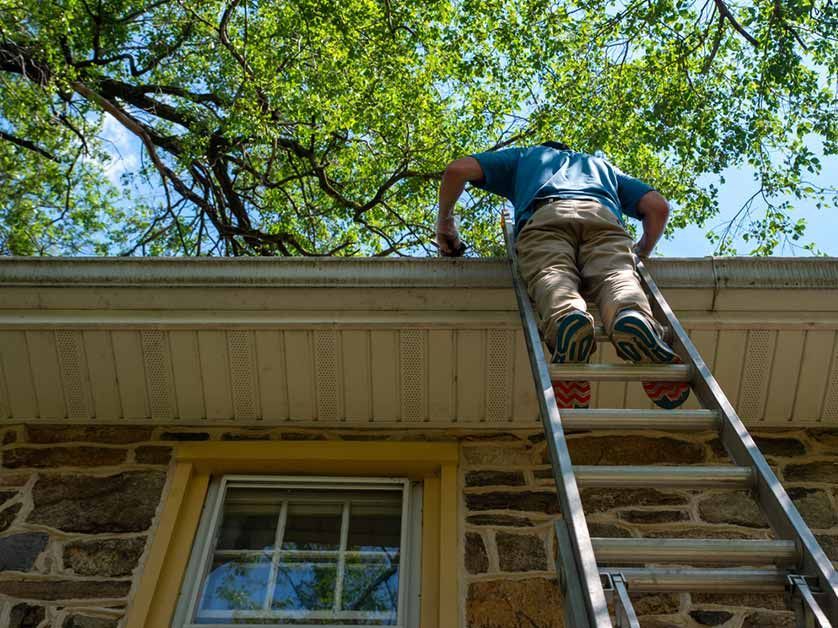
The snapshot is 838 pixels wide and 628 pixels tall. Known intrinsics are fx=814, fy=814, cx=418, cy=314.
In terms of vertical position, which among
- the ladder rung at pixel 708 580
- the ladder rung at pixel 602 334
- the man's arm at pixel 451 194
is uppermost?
the man's arm at pixel 451 194

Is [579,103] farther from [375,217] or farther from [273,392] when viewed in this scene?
[273,392]

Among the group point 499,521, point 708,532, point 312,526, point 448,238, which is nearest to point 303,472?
point 312,526

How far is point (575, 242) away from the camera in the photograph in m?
3.38

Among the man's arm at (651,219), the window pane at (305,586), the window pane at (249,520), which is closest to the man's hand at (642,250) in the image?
the man's arm at (651,219)

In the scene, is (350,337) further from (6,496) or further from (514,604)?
(6,496)

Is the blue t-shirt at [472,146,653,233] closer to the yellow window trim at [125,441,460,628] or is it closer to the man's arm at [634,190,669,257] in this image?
the man's arm at [634,190,669,257]

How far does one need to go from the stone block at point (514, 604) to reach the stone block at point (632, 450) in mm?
740

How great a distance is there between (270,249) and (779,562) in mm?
8584

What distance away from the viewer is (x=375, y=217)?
407 inches

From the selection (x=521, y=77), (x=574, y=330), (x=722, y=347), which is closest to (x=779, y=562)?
(x=574, y=330)

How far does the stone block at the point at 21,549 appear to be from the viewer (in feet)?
11.7

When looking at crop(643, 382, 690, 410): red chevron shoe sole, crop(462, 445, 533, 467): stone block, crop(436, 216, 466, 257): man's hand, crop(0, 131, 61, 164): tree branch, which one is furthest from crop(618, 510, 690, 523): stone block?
crop(0, 131, 61, 164): tree branch

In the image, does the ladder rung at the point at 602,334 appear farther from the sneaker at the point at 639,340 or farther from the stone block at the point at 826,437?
the stone block at the point at 826,437

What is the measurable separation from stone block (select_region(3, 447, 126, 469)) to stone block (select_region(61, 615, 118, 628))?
33.6 inches
